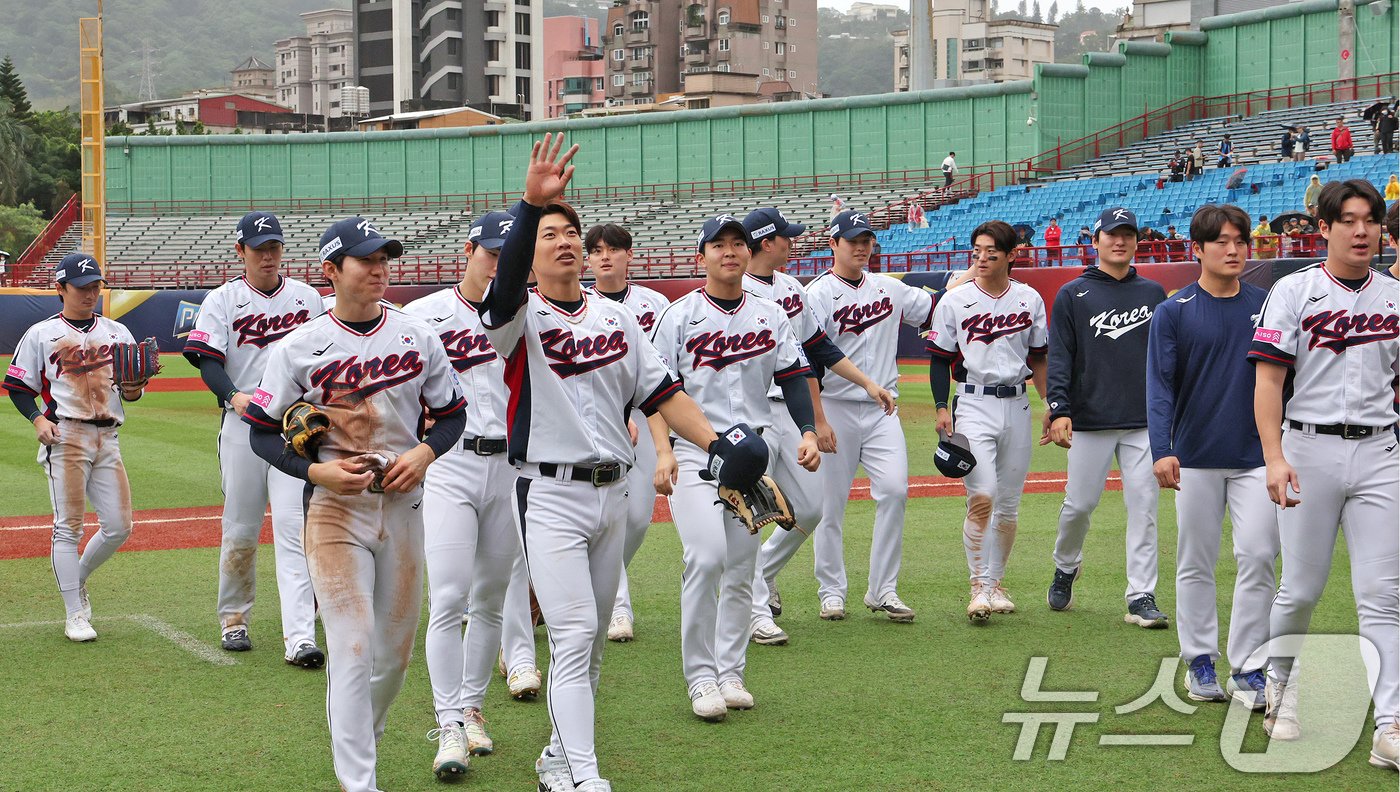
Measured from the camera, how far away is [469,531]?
238 inches

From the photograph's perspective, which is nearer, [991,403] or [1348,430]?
[1348,430]

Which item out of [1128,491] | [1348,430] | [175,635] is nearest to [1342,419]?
[1348,430]

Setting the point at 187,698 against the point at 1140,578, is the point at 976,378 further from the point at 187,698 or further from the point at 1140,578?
the point at 187,698

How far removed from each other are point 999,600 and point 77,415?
5.54 m

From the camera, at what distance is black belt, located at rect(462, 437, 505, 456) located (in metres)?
6.18

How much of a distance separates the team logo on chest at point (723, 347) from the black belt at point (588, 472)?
64.6 inches

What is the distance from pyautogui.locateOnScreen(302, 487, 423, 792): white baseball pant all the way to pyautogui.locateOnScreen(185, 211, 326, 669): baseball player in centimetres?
228

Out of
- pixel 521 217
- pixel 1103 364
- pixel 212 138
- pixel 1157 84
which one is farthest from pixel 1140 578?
pixel 212 138

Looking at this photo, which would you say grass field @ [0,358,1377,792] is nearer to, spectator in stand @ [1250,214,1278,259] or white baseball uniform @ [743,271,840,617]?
white baseball uniform @ [743,271,840,617]

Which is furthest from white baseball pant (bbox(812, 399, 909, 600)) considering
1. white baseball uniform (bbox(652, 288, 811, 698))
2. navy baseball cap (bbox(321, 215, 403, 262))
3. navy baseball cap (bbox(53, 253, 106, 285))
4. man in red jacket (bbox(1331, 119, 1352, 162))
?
man in red jacket (bbox(1331, 119, 1352, 162))

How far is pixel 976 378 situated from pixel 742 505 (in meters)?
3.53

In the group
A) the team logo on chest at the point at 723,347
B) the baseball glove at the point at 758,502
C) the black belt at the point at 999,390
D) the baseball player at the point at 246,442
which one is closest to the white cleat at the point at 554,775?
the baseball glove at the point at 758,502

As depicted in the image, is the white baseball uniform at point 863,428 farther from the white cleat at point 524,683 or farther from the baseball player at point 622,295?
the white cleat at point 524,683

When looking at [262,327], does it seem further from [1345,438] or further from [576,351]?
[1345,438]
